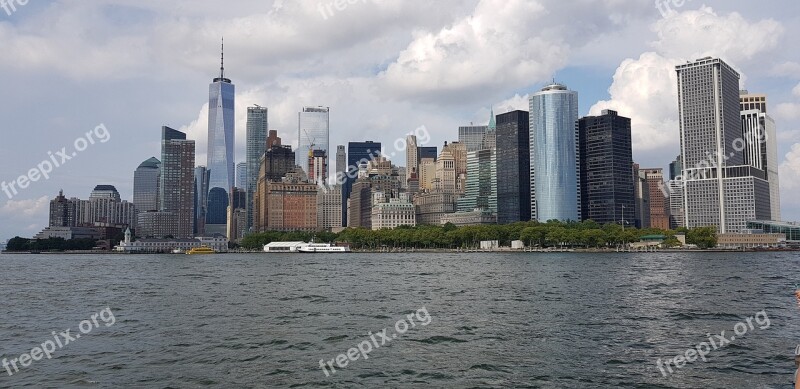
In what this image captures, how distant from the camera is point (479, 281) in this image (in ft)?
264

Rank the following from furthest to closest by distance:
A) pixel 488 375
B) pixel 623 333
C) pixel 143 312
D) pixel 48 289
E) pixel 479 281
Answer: pixel 479 281
pixel 48 289
pixel 143 312
pixel 623 333
pixel 488 375

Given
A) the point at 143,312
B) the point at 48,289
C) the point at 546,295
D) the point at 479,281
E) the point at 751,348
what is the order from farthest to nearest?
1. the point at 479,281
2. the point at 48,289
3. the point at 546,295
4. the point at 143,312
5. the point at 751,348

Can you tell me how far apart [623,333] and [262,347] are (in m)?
20.3

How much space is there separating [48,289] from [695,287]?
2796 inches

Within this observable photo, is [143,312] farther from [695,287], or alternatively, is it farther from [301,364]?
[695,287]

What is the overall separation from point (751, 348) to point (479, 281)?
47.9 meters

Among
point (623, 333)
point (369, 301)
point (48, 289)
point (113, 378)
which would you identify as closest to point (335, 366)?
point (113, 378)

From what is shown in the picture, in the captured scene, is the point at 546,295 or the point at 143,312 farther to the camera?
the point at 546,295

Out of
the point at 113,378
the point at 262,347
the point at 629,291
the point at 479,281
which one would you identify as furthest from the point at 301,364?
the point at 479,281

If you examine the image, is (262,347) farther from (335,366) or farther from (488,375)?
(488,375)

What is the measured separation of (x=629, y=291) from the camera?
6444 centimetres

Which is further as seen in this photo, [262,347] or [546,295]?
A: [546,295]

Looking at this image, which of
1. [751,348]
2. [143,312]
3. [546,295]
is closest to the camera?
[751,348]

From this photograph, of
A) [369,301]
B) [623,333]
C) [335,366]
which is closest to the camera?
[335,366]
